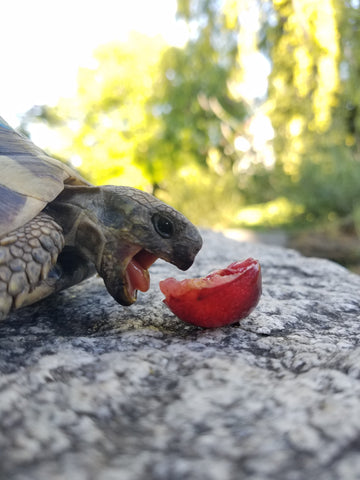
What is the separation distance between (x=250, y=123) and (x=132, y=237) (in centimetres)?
1038

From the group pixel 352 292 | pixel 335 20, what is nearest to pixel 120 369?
pixel 352 292

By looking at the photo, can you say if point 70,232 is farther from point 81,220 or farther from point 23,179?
point 23,179

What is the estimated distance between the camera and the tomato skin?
2.63ft

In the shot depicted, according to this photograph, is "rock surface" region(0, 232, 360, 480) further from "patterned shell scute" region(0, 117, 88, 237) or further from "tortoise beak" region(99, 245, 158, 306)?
"patterned shell scute" region(0, 117, 88, 237)

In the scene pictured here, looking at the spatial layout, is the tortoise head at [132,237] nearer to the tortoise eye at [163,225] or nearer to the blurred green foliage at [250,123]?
the tortoise eye at [163,225]

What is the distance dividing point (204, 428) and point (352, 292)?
2.84 ft

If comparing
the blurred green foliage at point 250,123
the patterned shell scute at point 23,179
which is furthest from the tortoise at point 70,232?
the blurred green foliage at point 250,123

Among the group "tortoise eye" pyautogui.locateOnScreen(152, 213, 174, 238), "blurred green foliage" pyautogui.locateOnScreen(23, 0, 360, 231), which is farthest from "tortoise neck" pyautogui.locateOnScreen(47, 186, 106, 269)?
"blurred green foliage" pyautogui.locateOnScreen(23, 0, 360, 231)

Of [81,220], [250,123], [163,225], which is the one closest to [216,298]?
[163,225]

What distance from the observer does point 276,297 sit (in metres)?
1.17

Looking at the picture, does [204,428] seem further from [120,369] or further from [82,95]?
[82,95]

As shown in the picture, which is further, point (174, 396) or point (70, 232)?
point (70, 232)

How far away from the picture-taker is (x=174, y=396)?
58 cm

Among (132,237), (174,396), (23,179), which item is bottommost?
(174,396)
